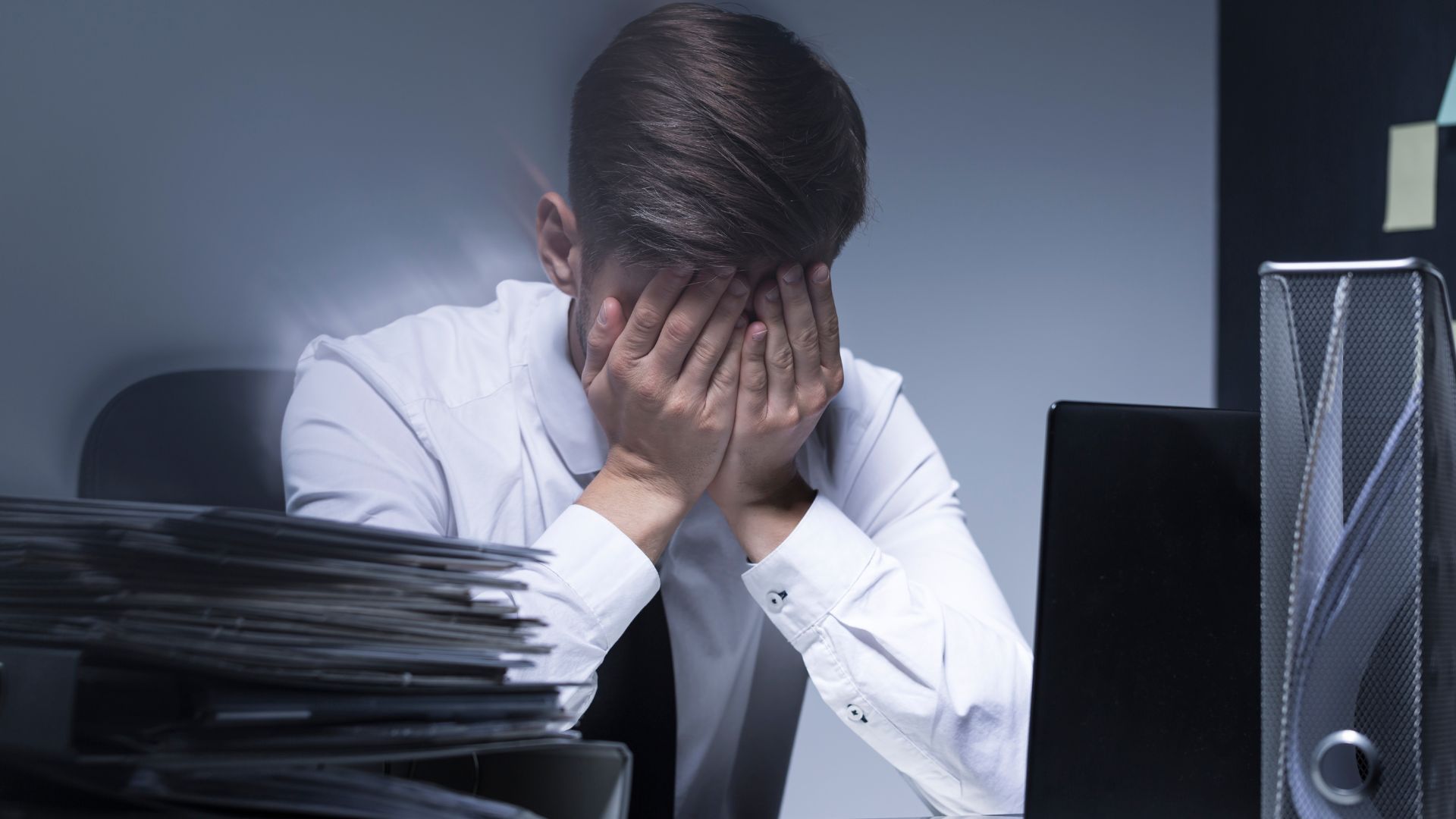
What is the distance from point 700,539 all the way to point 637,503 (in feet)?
0.78

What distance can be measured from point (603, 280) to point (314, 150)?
28 cm

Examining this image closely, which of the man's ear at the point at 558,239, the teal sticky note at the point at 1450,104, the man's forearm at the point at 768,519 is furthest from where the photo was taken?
the teal sticky note at the point at 1450,104

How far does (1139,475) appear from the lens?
0.52 meters

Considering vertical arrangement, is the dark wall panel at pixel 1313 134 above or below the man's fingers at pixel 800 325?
above

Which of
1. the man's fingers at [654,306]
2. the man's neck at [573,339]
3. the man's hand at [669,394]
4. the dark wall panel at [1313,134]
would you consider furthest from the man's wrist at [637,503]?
the dark wall panel at [1313,134]

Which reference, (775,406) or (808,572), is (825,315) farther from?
→ (808,572)

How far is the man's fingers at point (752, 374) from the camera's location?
867mm

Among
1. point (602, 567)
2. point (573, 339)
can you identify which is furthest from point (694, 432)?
point (573, 339)

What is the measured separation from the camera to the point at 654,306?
0.84m

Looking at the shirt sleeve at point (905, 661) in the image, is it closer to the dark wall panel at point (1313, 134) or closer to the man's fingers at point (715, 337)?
the man's fingers at point (715, 337)

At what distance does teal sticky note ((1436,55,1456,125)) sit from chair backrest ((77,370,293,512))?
4.23 feet

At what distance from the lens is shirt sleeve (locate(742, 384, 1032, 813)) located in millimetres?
792

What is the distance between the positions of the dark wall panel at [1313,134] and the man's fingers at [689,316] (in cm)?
85

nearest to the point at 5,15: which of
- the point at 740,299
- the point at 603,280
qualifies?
the point at 603,280
